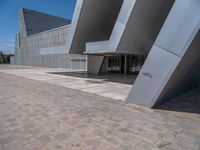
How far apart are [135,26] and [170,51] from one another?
4520 millimetres

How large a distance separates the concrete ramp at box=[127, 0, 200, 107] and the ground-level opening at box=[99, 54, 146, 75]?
12.6 meters

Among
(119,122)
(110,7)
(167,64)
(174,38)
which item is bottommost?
(119,122)

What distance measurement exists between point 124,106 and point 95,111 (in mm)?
1146

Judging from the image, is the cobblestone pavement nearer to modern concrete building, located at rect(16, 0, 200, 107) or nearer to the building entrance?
modern concrete building, located at rect(16, 0, 200, 107)

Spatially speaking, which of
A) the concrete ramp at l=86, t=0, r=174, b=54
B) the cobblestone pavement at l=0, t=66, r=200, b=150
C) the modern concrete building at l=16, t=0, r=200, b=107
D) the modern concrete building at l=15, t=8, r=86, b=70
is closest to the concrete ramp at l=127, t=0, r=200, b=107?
the modern concrete building at l=16, t=0, r=200, b=107

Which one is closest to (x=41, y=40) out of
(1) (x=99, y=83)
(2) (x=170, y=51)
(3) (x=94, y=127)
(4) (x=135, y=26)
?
(1) (x=99, y=83)

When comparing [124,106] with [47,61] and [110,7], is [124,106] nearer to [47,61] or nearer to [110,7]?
[110,7]

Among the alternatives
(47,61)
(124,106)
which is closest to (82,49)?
(124,106)

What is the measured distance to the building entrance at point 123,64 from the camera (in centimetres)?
1892

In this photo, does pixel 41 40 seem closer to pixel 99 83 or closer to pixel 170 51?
pixel 99 83

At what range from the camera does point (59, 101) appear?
6.29m

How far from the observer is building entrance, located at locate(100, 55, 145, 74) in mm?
18922

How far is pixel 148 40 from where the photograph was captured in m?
11.2

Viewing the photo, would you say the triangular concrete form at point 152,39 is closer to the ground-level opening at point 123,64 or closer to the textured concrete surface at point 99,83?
the textured concrete surface at point 99,83
